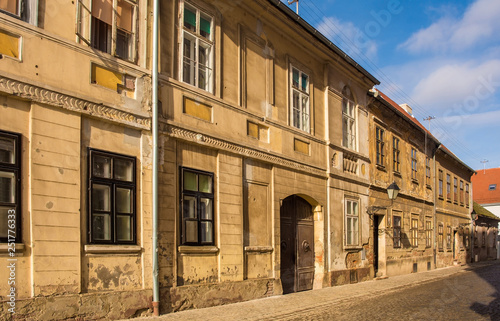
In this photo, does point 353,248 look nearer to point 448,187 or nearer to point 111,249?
point 111,249

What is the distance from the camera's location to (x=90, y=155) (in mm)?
7727

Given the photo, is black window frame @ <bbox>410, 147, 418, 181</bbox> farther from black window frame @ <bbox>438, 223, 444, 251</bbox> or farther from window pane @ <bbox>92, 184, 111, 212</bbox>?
window pane @ <bbox>92, 184, 111, 212</bbox>

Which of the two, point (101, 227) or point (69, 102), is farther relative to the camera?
point (101, 227)

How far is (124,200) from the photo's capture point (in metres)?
8.25

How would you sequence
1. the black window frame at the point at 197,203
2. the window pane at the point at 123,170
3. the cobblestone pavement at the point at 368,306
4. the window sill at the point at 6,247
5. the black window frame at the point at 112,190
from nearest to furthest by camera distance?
the window sill at the point at 6,247
the black window frame at the point at 112,190
the window pane at the point at 123,170
the cobblestone pavement at the point at 368,306
the black window frame at the point at 197,203

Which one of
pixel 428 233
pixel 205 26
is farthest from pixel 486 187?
pixel 205 26

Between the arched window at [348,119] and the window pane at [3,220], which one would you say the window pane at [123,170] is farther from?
the arched window at [348,119]

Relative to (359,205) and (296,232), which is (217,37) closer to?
(296,232)

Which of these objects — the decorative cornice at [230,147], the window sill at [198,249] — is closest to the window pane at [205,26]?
the decorative cornice at [230,147]

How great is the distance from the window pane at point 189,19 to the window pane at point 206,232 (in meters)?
4.04

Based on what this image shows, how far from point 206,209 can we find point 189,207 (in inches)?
20.2

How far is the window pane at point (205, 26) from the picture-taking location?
34.0ft

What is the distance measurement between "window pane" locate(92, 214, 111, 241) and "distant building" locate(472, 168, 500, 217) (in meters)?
51.2

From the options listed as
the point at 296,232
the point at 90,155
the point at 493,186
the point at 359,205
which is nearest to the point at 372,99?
the point at 359,205
